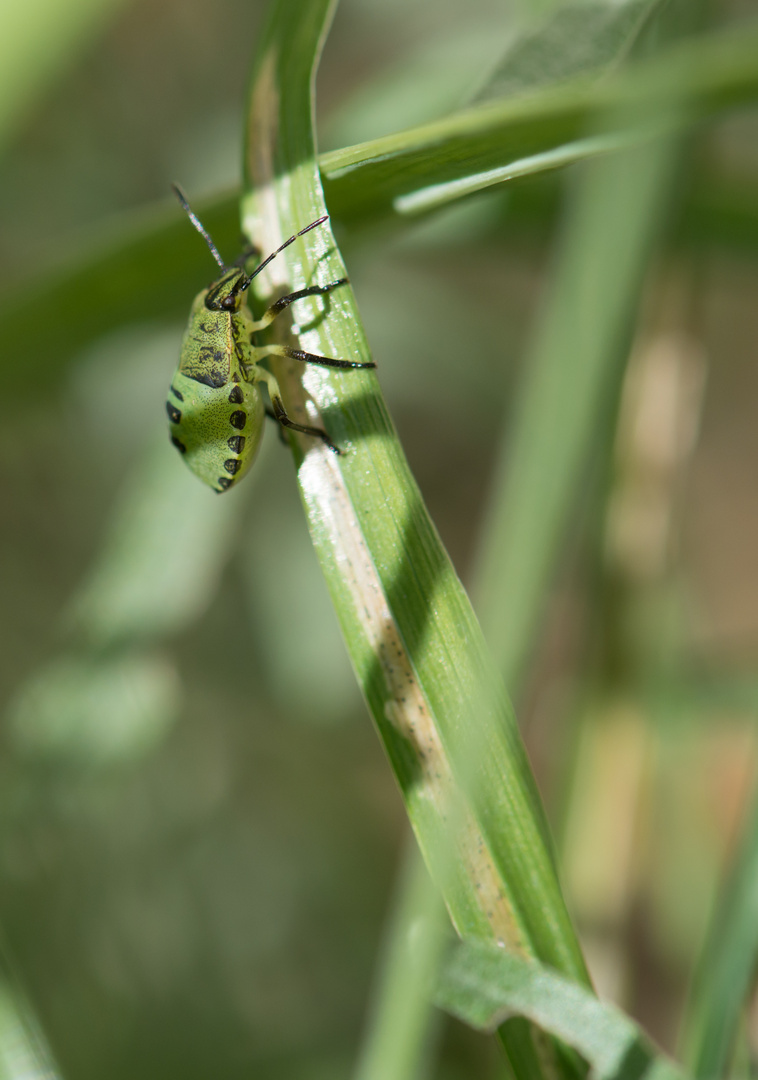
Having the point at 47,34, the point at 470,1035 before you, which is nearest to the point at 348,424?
the point at 47,34

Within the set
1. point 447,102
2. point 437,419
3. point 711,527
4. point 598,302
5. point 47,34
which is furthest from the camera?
point 437,419

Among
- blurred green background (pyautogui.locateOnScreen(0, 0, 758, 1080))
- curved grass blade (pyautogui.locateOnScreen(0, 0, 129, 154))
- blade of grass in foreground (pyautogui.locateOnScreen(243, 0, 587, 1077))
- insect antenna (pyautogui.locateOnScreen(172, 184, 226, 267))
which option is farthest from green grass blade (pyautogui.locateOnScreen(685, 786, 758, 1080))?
curved grass blade (pyautogui.locateOnScreen(0, 0, 129, 154))

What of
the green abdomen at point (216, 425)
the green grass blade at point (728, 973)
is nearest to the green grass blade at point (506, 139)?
the green abdomen at point (216, 425)

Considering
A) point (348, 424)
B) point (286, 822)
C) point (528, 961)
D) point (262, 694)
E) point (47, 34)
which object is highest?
point (47, 34)

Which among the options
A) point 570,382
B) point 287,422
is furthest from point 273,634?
point 287,422

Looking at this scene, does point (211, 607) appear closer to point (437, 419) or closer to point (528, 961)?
point (437, 419)

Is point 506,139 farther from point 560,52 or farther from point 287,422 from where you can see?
point 287,422
